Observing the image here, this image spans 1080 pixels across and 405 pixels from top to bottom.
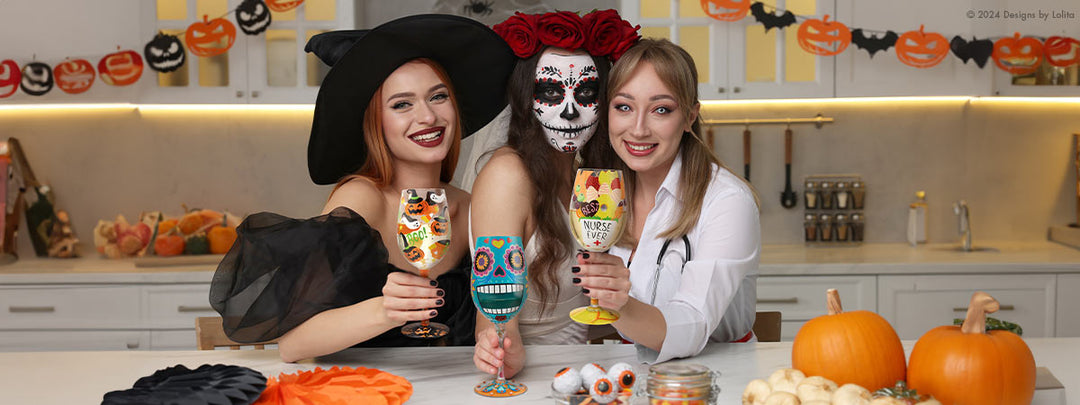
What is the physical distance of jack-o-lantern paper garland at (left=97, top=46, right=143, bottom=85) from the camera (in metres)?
3.52

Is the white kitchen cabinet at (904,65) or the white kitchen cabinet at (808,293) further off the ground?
the white kitchen cabinet at (904,65)

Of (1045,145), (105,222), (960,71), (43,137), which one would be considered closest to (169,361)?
(105,222)

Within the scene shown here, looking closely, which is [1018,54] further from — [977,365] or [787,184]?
[977,365]

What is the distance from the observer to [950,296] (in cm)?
326

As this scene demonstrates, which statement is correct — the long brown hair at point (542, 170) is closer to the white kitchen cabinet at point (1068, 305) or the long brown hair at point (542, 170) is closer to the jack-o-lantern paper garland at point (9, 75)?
the white kitchen cabinet at point (1068, 305)

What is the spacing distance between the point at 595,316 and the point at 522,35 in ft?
2.25

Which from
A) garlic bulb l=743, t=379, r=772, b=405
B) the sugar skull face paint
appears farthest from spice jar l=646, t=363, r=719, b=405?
the sugar skull face paint

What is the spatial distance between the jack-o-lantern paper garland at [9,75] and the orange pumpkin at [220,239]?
3.37 ft

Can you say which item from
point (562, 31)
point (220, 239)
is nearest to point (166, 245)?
point (220, 239)

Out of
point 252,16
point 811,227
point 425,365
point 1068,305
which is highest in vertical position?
point 252,16

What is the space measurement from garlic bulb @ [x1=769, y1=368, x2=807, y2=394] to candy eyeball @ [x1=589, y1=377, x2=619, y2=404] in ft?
0.75

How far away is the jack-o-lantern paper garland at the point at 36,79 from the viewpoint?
3547 mm

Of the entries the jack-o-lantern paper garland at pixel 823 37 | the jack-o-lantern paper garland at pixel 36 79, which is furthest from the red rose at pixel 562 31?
the jack-o-lantern paper garland at pixel 36 79

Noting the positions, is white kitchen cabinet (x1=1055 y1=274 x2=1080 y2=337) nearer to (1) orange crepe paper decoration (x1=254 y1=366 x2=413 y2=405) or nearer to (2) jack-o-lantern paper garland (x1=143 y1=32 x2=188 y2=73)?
(1) orange crepe paper decoration (x1=254 y1=366 x2=413 y2=405)
